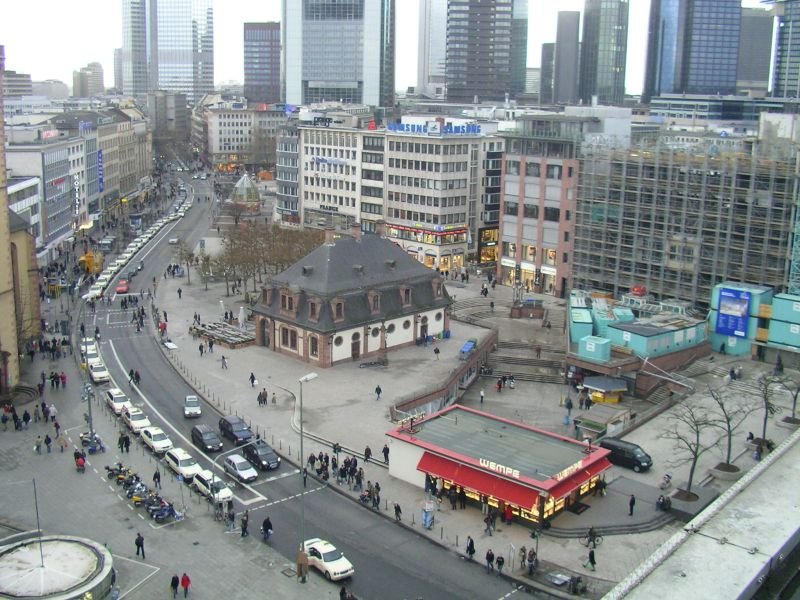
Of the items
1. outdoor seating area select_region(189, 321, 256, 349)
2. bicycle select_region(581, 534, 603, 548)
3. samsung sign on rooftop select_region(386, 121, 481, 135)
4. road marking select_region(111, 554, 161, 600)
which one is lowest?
road marking select_region(111, 554, 161, 600)

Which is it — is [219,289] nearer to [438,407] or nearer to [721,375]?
[438,407]

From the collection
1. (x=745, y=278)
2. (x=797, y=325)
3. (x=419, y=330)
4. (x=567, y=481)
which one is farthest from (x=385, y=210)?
(x=567, y=481)

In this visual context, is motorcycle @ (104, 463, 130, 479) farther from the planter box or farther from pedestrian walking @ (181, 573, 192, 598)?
the planter box

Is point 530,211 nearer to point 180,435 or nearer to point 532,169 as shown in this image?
point 532,169

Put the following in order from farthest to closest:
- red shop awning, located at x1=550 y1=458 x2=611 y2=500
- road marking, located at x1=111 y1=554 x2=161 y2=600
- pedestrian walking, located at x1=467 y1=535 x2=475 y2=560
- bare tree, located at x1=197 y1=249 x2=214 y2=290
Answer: bare tree, located at x1=197 y1=249 x2=214 y2=290 → red shop awning, located at x1=550 y1=458 x2=611 y2=500 → pedestrian walking, located at x1=467 y1=535 x2=475 y2=560 → road marking, located at x1=111 y1=554 x2=161 y2=600

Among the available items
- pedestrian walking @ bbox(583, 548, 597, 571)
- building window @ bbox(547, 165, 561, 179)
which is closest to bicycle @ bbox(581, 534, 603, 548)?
pedestrian walking @ bbox(583, 548, 597, 571)

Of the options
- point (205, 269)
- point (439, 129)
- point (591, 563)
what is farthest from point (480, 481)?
point (439, 129)

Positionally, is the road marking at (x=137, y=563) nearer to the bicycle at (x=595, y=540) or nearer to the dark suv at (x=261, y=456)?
the dark suv at (x=261, y=456)
